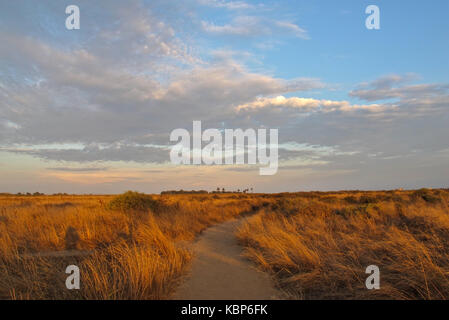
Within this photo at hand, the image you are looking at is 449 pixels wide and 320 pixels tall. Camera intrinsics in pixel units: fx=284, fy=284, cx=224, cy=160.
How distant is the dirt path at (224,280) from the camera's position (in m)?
4.62

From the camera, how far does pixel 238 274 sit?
5863 mm

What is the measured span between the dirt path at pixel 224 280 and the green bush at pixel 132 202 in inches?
328

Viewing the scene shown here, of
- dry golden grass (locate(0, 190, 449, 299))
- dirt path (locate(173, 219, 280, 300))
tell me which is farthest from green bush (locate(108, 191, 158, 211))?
dirt path (locate(173, 219, 280, 300))

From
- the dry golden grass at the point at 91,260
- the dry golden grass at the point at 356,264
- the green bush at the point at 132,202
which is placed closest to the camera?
the dry golden grass at the point at 91,260

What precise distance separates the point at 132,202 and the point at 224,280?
451 inches

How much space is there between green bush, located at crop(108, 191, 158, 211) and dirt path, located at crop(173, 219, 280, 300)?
27.3ft

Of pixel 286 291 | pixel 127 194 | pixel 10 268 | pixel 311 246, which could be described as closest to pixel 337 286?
pixel 286 291

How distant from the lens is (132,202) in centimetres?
1570

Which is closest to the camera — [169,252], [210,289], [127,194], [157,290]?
[157,290]

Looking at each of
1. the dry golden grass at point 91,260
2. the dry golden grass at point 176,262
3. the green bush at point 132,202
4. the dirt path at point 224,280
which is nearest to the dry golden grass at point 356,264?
the dry golden grass at point 176,262

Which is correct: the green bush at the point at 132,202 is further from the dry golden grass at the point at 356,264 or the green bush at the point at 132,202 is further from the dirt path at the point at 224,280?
the dirt path at the point at 224,280
